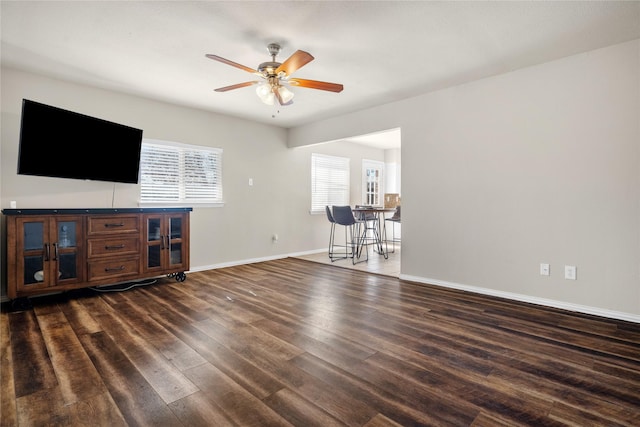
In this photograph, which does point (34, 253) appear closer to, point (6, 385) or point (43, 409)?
point (6, 385)

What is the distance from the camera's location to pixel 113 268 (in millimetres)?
3486

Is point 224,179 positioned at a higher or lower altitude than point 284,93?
lower

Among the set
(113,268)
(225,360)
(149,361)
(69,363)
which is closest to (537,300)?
(225,360)

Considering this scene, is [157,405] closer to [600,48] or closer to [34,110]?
[34,110]

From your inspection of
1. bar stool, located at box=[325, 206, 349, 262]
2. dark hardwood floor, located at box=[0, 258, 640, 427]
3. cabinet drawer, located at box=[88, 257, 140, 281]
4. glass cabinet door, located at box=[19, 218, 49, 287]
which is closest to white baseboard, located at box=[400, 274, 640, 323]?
dark hardwood floor, located at box=[0, 258, 640, 427]

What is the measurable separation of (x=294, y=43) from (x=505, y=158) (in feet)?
8.06

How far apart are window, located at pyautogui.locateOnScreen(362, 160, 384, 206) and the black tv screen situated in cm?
500

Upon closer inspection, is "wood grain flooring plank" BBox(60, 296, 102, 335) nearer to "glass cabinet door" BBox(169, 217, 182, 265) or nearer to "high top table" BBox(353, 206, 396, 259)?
"glass cabinet door" BBox(169, 217, 182, 265)

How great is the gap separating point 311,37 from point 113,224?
2857mm

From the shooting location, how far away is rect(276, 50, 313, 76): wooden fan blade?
2.31 metres

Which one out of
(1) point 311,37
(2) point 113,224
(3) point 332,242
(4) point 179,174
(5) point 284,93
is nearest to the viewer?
(1) point 311,37

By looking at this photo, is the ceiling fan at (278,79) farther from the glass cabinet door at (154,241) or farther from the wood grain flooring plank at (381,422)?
the wood grain flooring plank at (381,422)

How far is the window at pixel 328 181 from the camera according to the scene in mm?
6414

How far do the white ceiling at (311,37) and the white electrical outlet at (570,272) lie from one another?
198 centimetres
